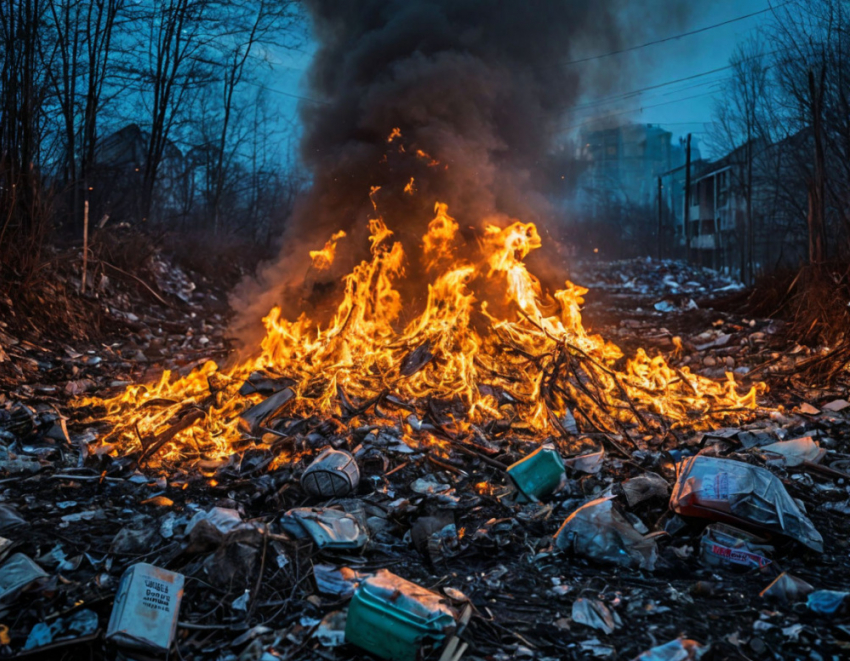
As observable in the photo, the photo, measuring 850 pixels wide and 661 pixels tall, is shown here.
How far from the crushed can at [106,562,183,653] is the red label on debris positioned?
2.69m

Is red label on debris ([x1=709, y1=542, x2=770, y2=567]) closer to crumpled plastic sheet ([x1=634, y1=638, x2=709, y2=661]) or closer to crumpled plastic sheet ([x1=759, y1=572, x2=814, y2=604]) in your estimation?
crumpled plastic sheet ([x1=759, y1=572, x2=814, y2=604])

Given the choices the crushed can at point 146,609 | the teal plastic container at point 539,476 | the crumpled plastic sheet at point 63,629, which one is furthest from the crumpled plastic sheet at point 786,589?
the crumpled plastic sheet at point 63,629

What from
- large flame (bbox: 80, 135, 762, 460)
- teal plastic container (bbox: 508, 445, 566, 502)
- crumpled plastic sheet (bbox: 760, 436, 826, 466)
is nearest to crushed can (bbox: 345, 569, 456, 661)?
teal plastic container (bbox: 508, 445, 566, 502)

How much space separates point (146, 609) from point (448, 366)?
3.95 m

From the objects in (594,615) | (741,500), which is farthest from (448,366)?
(594,615)

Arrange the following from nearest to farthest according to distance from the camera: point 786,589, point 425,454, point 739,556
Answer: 1. point 786,589
2. point 739,556
3. point 425,454

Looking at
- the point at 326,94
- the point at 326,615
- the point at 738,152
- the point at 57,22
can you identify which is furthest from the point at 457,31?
the point at 738,152

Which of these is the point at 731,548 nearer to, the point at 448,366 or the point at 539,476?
the point at 539,476

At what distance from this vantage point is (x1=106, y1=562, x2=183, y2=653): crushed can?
2.34 metres

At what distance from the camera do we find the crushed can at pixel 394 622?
7.47 feet

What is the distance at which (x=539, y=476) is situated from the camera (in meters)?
3.94

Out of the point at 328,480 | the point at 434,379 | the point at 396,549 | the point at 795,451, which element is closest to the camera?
the point at 396,549

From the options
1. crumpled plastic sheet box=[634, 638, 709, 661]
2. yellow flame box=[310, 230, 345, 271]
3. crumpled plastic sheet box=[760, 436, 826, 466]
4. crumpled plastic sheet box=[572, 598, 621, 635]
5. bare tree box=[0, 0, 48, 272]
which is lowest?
crumpled plastic sheet box=[572, 598, 621, 635]

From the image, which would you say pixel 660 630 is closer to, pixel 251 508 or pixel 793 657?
pixel 793 657
